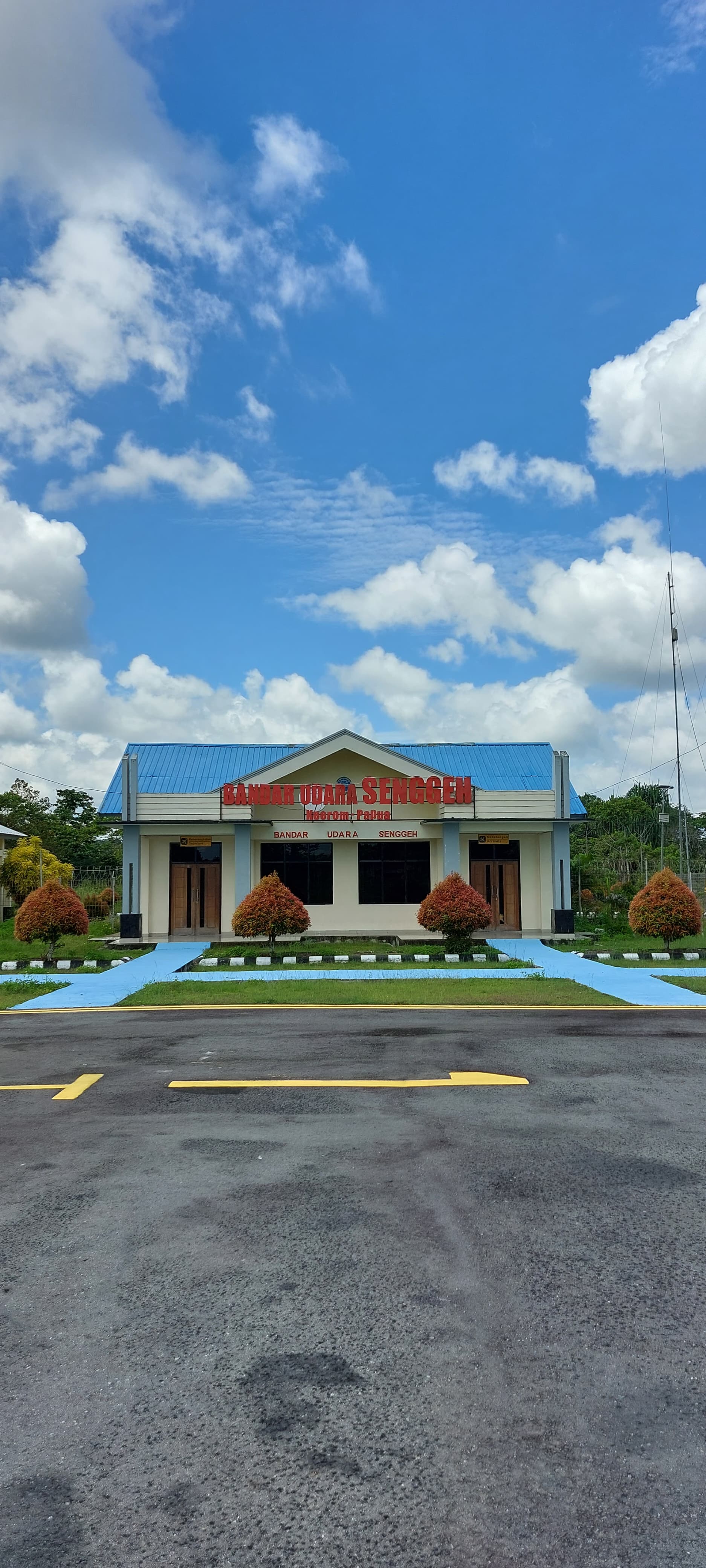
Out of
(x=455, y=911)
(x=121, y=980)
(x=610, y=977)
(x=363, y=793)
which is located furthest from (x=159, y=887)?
(x=610, y=977)

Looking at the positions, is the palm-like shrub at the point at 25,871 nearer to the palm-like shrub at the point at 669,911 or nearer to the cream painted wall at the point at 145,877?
the cream painted wall at the point at 145,877

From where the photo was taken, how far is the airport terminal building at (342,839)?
25.3m

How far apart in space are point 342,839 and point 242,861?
2973mm

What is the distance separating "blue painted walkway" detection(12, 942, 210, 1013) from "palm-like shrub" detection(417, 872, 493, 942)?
560 centimetres

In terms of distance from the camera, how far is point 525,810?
2583 centimetres

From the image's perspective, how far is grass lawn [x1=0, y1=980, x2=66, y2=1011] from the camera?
15.7 m

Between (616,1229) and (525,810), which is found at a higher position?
(525,810)

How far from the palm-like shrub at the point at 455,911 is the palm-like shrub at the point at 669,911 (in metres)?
3.61

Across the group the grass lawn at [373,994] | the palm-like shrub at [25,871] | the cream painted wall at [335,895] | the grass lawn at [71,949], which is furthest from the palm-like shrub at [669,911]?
the palm-like shrub at [25,871]

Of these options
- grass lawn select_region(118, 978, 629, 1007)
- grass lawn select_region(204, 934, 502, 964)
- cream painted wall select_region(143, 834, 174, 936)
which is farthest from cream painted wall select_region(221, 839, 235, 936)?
grass lawn select_region(118, 978, 629, 1007)

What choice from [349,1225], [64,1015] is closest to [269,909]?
[64,1015]

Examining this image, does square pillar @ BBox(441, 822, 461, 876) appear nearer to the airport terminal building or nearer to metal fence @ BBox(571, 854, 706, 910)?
the airport terminal building

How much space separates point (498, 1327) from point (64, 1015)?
11256mm

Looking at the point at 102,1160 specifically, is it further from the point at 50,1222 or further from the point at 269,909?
the point at 269,909
